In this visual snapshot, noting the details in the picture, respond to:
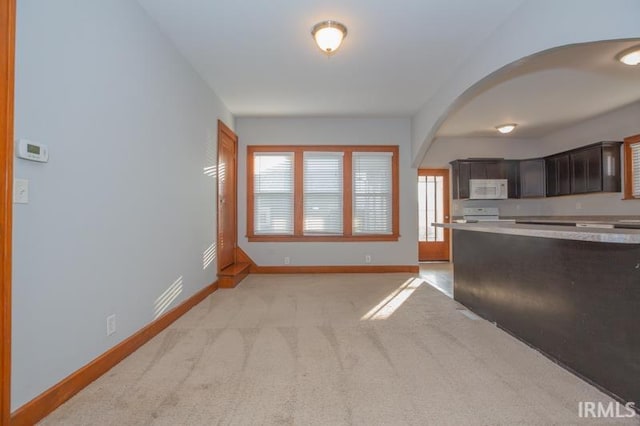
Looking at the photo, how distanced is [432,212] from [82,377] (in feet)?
23.6

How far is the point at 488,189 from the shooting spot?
695cm

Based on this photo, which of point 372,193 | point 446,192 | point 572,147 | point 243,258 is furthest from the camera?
point 446,192

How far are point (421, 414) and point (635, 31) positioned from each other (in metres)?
2.53

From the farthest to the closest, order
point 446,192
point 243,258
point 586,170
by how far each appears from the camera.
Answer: point 446,192
point 243,258
point 586,170

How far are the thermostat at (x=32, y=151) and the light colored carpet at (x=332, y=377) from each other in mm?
1305

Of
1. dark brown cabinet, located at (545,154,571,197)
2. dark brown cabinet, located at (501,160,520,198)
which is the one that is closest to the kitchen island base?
dark brown cabinet, located at (545,154,571,197)

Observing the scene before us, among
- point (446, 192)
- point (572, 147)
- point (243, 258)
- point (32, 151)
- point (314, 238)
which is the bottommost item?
point (243, 258)

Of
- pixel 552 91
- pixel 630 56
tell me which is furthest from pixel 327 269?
pixel 630 56

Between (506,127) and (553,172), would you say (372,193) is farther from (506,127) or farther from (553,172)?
(553,172)

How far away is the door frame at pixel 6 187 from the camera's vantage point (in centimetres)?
150

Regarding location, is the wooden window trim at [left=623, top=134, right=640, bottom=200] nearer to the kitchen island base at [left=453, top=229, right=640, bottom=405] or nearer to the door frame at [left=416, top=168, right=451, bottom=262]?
the door frame at [left=416, top=168, right=451, bottom=262]

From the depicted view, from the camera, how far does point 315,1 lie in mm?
2715

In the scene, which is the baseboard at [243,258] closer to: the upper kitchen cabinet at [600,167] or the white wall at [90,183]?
the white wall at [90,183]

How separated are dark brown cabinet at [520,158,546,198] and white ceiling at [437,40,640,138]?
696 mm
